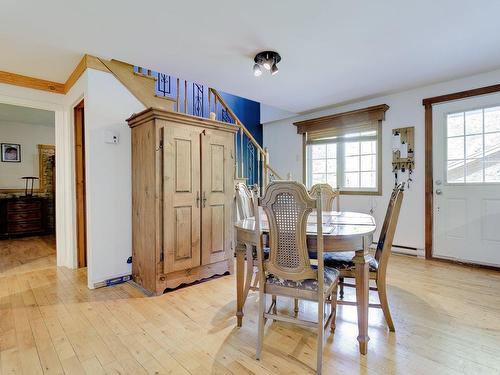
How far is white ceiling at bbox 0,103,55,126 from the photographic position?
4680 mm

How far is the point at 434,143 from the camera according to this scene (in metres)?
3.73

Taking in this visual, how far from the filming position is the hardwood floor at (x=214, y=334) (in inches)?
63.1

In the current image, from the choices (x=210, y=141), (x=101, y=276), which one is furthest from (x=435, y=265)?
(x=101, y=276)

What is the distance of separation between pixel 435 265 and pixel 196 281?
3.03 metres

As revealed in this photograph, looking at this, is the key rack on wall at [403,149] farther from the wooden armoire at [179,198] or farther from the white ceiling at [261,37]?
the wooden armoire at [179,198]

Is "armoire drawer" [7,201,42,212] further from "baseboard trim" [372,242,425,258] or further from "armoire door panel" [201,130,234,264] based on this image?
"baseboard trim" [372,242,425,258]

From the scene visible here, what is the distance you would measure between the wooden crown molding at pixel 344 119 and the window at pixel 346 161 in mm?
215

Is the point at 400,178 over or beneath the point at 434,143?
beneath

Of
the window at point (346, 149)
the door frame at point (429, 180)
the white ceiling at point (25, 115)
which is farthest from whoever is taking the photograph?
the white ceiling at point (25, 115)

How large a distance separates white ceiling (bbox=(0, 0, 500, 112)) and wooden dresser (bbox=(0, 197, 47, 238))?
3.23 meters

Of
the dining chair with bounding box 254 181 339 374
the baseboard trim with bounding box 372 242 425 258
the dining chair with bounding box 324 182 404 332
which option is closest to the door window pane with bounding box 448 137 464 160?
the baseboard trim with bounding box 372 242 425 258

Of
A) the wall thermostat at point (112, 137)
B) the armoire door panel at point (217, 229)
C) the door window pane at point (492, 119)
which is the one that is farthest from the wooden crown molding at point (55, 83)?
the door window pane at point (492, 119)

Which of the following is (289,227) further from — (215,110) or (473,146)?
(215,110)

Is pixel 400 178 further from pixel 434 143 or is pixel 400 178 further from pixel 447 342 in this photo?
pixel 447 342
